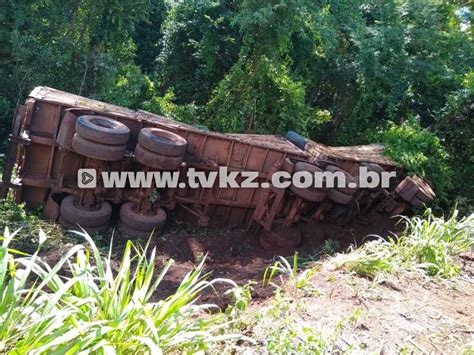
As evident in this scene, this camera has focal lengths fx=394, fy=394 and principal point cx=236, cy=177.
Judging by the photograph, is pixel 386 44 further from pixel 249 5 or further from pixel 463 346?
pixel 463 346

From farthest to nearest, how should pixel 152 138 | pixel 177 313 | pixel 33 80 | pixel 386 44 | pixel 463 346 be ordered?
pixel 386 44 < pixel 33 80 < pixel 152 138 < pixel 463 346 < pixel 177 313

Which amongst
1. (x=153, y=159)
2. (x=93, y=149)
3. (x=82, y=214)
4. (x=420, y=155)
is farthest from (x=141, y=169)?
(x=420, y=155)

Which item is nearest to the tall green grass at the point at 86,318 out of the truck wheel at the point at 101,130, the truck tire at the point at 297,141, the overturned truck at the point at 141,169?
the truck wheel at the point at 101,130

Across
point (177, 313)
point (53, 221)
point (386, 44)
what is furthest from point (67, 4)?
point (177, 313)

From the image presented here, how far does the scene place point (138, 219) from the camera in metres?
5.52

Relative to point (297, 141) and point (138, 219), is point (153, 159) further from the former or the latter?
point (297, 141)

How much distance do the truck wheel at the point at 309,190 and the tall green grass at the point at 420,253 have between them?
2232 mm

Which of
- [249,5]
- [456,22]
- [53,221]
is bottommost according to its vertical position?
[53,221]

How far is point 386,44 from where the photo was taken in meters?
11.6

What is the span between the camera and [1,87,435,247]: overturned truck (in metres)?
5.27

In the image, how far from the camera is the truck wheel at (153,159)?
5.32 metres

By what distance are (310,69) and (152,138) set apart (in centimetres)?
828

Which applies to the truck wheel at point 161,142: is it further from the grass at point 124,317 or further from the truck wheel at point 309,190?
the grass at point 124,317

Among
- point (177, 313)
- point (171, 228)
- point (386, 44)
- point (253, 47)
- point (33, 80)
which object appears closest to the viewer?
point (177, 313)
